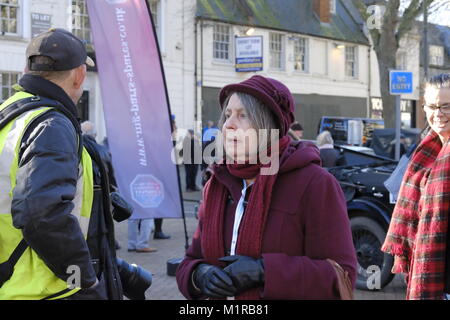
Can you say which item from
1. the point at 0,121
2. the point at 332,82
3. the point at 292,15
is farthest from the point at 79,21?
the point at 0,121

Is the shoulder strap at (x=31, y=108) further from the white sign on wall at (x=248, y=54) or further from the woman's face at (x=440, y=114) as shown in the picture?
the white sign on wall at (x=248, y=54)

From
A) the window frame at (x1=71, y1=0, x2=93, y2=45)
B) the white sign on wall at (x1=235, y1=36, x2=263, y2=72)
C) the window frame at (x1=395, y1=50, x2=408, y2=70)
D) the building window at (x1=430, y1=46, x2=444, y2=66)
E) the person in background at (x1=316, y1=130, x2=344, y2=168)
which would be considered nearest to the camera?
the person in background at (x1=316, y1=130, x2=344, y2=168)

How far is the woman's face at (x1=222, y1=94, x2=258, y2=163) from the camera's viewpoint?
2396 mm

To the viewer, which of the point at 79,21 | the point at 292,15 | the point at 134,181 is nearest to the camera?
the point at 134,181

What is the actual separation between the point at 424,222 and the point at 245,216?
119 centimetres

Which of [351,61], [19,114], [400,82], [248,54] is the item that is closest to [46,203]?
[19,114]

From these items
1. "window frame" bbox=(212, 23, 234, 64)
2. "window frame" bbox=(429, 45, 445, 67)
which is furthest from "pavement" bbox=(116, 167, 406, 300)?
"window frame" bbox=(429, 45, 445, 67)

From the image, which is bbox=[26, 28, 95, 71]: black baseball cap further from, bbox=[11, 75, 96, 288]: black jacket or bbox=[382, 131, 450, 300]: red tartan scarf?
bbox=[382, 131, 450, 300]: red tartan scarf

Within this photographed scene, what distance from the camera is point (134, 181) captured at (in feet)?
24.8

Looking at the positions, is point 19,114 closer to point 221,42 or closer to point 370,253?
point 370,253
